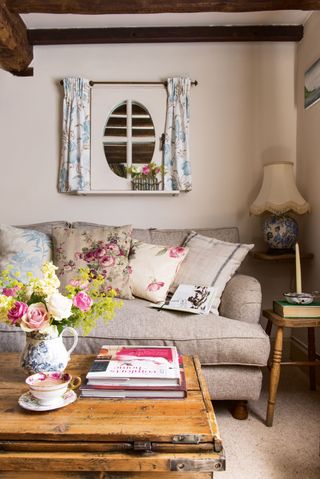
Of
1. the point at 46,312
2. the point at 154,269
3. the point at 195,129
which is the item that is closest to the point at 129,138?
the point at 195,129

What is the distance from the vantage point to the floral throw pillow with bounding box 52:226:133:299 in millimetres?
2342

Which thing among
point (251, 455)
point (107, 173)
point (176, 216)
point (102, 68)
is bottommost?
point (251, 455)

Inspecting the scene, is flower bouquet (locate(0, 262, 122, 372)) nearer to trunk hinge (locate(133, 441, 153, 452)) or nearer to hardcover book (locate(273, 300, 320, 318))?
trunk hinge (locate(133, 441, 153, 452))

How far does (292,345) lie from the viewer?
9.69ft

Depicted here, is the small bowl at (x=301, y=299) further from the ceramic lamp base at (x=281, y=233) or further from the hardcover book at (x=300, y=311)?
the ceramic lamp base at (x=281, y=233)

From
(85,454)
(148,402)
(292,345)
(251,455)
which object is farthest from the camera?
(292,345)

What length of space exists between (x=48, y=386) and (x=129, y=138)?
2334mm

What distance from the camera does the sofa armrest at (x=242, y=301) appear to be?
2033mm

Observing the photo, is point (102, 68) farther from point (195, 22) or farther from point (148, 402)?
point (148, 402)

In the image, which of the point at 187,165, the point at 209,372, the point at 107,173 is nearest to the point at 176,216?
the point at 187,165

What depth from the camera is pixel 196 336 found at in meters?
1.88

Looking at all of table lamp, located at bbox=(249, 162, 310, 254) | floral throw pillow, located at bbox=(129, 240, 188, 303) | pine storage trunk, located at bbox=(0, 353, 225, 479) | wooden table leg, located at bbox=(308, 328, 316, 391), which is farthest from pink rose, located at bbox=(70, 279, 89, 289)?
table lamp, located at bbox=(249, 162, 310, 254)

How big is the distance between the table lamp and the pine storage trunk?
6.29ft

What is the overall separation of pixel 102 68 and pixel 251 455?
2.82 meters
